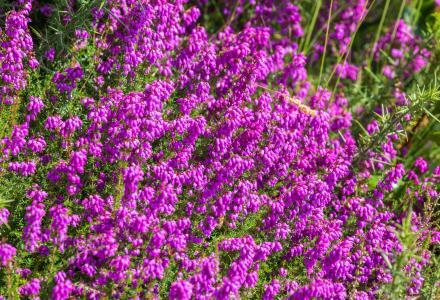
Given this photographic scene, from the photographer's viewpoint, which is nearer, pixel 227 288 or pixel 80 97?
pixel 227 288

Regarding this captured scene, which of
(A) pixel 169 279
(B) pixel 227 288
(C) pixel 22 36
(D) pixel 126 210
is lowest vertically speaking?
(A) pixel 169 279

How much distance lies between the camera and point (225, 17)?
29.6ft

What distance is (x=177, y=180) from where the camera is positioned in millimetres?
5383

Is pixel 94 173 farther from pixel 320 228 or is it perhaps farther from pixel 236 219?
pixel 320 228

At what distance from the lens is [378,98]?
27.3 feet

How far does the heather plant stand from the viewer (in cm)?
493

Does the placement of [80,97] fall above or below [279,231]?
above

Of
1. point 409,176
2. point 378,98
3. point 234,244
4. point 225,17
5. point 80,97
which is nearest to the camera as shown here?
point 234,244

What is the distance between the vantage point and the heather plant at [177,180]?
4.93 meters

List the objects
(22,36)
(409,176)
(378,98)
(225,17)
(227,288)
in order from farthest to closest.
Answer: (225,17), (378,98), (409,176), (22,36), (227,288)

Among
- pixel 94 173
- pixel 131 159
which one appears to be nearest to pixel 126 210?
pixel 131 159

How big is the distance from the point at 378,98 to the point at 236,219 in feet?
10.5

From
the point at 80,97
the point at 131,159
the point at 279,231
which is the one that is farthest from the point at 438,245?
the point at 80,97

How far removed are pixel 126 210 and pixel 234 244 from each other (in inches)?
35.6
